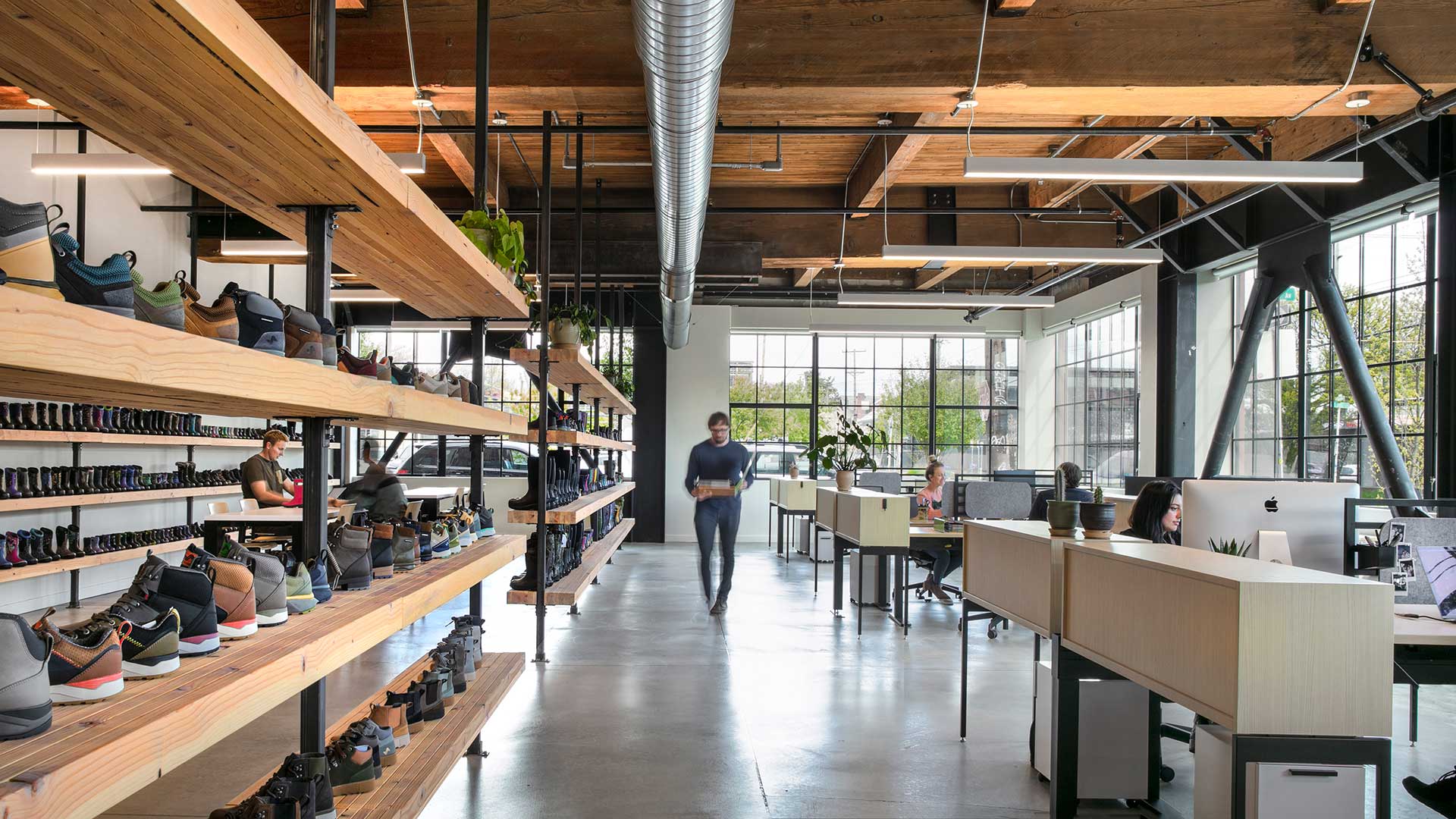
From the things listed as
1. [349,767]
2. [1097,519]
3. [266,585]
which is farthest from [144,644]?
[1097,519]

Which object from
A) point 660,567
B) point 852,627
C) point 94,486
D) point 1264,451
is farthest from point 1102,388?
point 94,486

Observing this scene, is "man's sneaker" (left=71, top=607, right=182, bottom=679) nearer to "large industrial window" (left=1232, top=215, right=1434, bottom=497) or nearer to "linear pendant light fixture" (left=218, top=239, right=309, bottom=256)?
"linear pendant light fixture" (left=218, top=239, right=309, bottom=256)

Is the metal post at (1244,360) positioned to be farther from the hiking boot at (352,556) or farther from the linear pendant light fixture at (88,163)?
the linear pendant light fixture at (88,163)

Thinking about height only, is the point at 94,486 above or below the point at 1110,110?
below

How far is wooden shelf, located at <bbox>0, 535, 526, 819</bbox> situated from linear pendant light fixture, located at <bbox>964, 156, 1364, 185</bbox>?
16.3ft

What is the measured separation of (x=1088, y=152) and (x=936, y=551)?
3839 millimetres

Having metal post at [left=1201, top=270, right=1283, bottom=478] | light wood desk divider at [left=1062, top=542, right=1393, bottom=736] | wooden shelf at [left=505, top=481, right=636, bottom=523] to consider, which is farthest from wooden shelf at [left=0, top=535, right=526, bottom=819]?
metal post at [left=1201, top=270, right=1283, bottom=478]

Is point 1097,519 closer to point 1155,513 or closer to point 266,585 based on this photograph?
point 1155,513

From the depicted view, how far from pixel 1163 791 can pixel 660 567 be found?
7704 millimetres

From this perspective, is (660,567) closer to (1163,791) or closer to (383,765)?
(1163,791)

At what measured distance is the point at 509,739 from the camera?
428 cm

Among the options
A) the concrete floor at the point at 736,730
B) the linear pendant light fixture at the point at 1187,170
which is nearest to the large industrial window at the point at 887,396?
the concrete floor at the point at 736,730

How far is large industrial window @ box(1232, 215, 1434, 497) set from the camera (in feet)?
25.8

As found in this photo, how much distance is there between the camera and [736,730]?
448 cm
